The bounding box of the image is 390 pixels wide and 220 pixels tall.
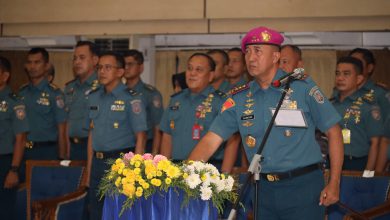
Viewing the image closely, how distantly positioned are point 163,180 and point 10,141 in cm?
330

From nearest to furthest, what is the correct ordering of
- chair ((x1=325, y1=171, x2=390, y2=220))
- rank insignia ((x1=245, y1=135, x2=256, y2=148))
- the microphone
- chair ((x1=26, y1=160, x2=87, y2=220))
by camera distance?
the microphone
rank insignia ((x1=245, y1=135, x2=256, y2=148))
chair ((x1=325, y1=171, x2=390, y2=220))
chair ((x1=26, y1=160, x2=87, y2=220))

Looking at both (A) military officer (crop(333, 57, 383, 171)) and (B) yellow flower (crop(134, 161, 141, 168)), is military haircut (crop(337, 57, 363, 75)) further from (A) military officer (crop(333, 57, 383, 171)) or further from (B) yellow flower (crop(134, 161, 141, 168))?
(B) yellow flower (crop(134, 161, 141, 168))

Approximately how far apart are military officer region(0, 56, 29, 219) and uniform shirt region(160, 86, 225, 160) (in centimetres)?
130

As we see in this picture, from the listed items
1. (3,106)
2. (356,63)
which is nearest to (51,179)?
(3,106)

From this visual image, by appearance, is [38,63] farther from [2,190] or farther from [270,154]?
[270,154]

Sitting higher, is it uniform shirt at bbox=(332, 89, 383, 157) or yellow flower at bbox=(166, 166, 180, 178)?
uniform shirt at bbox=(332, 89, 383, 157)

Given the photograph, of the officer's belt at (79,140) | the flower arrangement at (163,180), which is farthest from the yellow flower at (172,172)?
the officer's belt at (79,140)

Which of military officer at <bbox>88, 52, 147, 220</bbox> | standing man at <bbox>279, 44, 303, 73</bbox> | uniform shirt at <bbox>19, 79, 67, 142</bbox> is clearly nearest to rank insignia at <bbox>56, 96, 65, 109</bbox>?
uniform shirt at <bbox>19, 79, 67, 142</bbox>

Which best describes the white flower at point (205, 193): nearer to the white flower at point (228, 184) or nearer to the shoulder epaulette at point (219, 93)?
the white flower at point (228, 184)

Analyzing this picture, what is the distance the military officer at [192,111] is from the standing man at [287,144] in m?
1.65

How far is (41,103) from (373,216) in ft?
12.2

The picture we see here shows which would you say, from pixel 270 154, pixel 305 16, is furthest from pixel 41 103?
pixel 270 154

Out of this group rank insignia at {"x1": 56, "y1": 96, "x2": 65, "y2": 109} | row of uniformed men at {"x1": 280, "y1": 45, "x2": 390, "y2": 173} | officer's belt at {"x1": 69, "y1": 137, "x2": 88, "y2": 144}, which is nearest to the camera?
row of uniformed men at {"x1": 280, "y1": 45, "x2": 390, "y2": 173}

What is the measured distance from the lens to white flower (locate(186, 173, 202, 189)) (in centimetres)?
270
